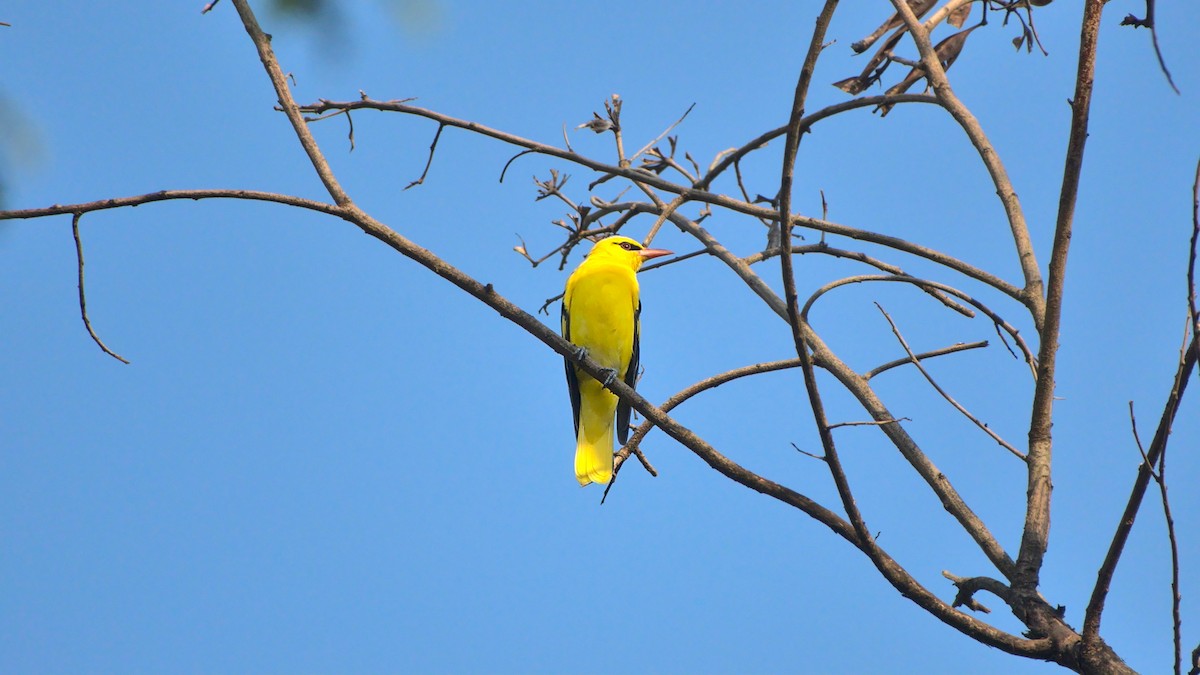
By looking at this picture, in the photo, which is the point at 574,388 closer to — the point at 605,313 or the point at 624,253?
the point at 605,313

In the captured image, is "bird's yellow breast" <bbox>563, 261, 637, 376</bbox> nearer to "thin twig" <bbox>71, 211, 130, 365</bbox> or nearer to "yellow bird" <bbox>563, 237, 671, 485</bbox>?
"yellow bird" <bbox>563, 237, 671, 485</bbox>

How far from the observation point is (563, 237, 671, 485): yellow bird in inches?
220

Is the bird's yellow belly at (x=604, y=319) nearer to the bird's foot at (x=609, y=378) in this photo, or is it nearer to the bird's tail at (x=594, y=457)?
the bird's tail at (x=594, y=457)

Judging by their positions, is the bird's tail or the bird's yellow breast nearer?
the bird's tail

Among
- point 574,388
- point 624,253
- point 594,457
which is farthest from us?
point 624,253

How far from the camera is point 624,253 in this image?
5938mm

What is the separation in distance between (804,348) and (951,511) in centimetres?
105

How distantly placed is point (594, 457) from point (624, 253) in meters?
1.23

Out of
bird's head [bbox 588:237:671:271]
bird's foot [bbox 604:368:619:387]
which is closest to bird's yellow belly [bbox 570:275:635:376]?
bird's head [bbox 588:237:671:271]

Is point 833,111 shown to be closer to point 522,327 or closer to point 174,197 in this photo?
point 522,327

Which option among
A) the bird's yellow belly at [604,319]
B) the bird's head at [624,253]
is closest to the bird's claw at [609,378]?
the bird's yellow belly at [604,319]

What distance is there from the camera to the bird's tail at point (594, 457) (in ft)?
17.7

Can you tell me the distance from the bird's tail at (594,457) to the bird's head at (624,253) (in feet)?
3.19

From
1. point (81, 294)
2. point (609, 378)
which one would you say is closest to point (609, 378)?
point (609, 378)
